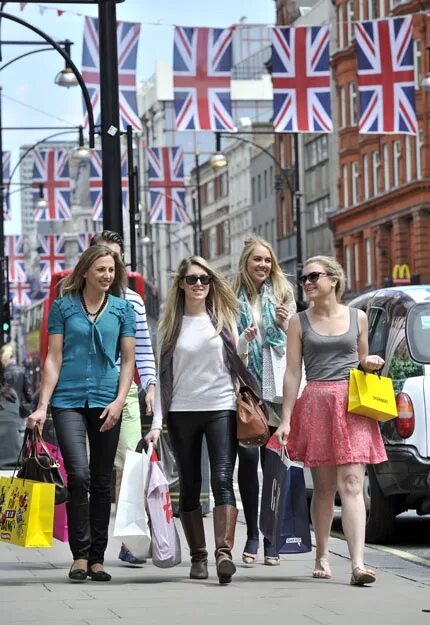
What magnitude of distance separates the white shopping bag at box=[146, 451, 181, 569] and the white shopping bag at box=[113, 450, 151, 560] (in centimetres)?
4

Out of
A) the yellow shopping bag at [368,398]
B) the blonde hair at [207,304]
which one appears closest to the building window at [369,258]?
the blonde hair at [207,304]

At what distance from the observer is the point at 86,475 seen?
Result: 9680mm

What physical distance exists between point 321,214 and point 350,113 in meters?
8.12

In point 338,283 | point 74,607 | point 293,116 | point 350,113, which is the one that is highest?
point 350,113

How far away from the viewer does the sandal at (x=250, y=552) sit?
10.6 metres

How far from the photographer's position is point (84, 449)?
974 centimetres

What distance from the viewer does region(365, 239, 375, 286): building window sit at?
70375mm

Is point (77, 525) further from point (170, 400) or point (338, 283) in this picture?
point (338, 283)

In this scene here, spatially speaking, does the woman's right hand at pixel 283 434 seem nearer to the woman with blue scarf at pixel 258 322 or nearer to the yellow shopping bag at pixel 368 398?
the yellow shopping bag at pixel 368 398

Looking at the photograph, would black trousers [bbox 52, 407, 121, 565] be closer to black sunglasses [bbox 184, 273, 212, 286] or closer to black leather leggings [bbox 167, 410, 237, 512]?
black leather leggings [bbox 167, 410, 237, 512]

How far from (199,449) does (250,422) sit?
404 mm

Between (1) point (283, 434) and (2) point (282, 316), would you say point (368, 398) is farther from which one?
(2) point (282, 316)

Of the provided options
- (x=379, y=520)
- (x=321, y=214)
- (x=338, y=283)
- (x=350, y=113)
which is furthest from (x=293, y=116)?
(x=321, y=214)

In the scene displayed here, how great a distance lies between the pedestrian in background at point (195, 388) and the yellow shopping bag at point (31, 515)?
2.35 feet
